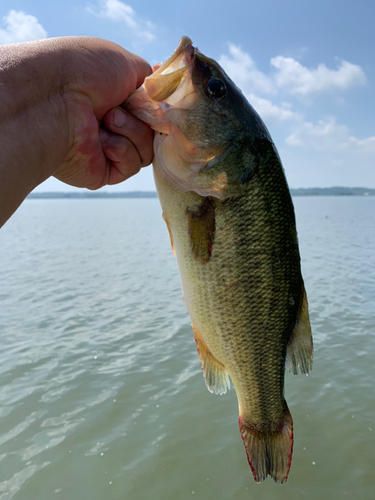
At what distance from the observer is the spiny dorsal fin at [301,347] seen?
8.00 ft

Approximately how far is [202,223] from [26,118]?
1028mm

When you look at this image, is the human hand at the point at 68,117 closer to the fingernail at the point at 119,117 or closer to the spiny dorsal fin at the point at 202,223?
the fingernail at the point at 119,117

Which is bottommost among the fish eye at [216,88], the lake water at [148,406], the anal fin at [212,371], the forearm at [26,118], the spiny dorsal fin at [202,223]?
the lake water at [148,406]

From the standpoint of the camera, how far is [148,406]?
6887 millimetres

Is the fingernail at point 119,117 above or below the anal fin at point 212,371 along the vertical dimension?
above

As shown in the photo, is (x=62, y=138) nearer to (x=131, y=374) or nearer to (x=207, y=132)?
(x=207, y=132)

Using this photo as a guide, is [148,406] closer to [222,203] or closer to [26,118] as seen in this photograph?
[222,203]

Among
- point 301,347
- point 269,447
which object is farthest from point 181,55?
point 269,447

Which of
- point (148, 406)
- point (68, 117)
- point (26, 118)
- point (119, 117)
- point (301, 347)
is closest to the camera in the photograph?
point (26, 118)

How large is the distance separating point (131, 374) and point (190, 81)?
6.92m

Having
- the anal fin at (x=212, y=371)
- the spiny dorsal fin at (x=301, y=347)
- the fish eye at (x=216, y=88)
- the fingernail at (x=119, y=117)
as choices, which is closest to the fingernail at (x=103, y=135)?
the fingernail at (x=119, y=117)

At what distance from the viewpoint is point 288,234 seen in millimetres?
2246

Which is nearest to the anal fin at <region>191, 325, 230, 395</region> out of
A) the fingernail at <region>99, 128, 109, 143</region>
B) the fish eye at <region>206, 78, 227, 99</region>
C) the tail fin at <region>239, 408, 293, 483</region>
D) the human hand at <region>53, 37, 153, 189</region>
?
the tail fin at <region>239, 408, 293, 483</region>

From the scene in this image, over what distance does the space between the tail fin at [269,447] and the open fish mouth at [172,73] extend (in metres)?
2.17
